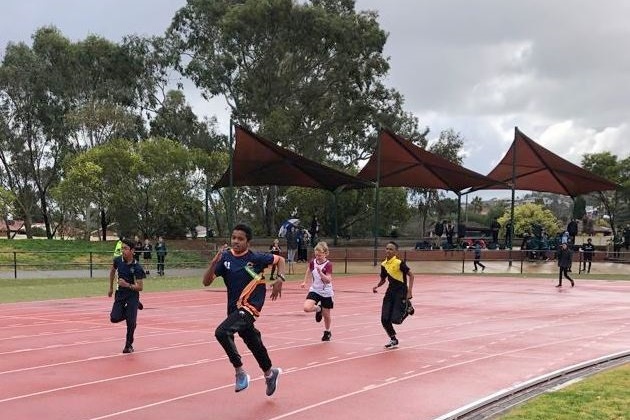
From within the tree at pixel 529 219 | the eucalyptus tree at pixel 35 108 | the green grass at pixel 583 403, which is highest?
the eucalyptus tree at pixel 35 108

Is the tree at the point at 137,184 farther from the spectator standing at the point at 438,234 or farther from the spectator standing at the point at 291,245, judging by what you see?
the spectator standing at the point at 438,234

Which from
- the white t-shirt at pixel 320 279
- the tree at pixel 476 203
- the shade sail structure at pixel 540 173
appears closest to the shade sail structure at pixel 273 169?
the shade sail structure at pixel 540 173

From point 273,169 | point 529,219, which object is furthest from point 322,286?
point 529,219

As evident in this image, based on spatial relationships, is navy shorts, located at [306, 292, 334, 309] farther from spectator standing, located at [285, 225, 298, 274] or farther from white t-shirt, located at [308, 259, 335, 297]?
spectator standing, located at [285, 225, 298, 274]

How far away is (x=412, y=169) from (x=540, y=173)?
9102mm

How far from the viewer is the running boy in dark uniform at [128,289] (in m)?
10.2

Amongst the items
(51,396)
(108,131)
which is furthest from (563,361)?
(108,131)

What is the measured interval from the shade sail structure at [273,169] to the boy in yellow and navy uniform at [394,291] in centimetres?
2061

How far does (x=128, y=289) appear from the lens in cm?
1024

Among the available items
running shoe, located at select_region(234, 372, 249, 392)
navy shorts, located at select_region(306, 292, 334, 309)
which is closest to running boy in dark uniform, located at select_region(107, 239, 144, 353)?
navy shorts, located at select_region(306, 292, 334, 309)

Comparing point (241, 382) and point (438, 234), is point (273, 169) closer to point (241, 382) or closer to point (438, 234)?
point (438, 234)

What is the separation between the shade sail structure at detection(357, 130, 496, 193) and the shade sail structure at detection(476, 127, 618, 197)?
202 centimetres

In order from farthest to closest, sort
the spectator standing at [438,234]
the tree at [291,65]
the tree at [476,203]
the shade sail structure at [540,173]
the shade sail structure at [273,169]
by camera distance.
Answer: the tree at [476,203]
the tree at [291,65]
the spectator standing at [438,234]
the shade sail structure at [540,173]
the shade sail structure at [273,169]

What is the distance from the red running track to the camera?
23.2 ft
